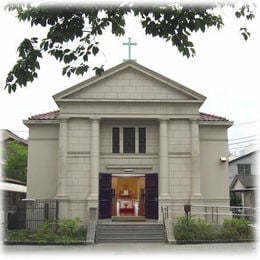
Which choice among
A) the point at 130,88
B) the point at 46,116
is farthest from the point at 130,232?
the point at 46,116

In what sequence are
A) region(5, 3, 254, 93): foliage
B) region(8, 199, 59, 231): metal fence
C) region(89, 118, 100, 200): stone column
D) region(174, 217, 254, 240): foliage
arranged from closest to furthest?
region(5, 3, 254, 93): foliage < region(174, 217, 254, 240): foliage < region(8, 199, 59, 231): metal fence < region(89, 118, 100, 200): stone column

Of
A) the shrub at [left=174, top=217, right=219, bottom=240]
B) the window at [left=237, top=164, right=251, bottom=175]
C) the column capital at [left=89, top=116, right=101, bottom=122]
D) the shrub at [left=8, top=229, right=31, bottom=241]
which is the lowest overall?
the shrub at [left=8, top=229, right=31, bottom=241]

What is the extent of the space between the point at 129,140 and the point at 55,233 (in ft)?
22.1

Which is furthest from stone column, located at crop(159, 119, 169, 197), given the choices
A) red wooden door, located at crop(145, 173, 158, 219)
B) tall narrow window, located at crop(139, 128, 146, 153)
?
tall narrow window, located at crop(139, 128, 146, 153)

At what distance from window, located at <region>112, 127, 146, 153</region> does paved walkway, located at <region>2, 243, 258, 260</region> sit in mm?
6596

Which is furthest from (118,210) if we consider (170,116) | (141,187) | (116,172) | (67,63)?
(67,63)

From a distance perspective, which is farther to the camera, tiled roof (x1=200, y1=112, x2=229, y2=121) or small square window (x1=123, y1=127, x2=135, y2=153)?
tiled roof (x1=200, y1=112, x2=229, y2=121)

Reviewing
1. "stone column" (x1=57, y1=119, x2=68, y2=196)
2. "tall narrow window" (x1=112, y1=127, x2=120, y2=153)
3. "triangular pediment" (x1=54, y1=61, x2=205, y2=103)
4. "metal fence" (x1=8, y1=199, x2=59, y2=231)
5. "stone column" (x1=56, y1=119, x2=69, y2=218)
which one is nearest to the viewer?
"metal fence" (x1=8, y1=199, x2=59, y2=231)

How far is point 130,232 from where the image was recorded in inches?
795

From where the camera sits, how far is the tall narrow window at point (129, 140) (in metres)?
24.0

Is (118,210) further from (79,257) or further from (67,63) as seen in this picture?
(67,63)

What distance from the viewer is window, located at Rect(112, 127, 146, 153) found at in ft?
78.6

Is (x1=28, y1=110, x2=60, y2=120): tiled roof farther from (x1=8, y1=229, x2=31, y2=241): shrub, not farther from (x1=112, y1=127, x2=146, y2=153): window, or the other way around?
(x1=8, y1=229, x2=31, y2=241): shrub

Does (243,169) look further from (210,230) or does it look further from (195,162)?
(210,230)
